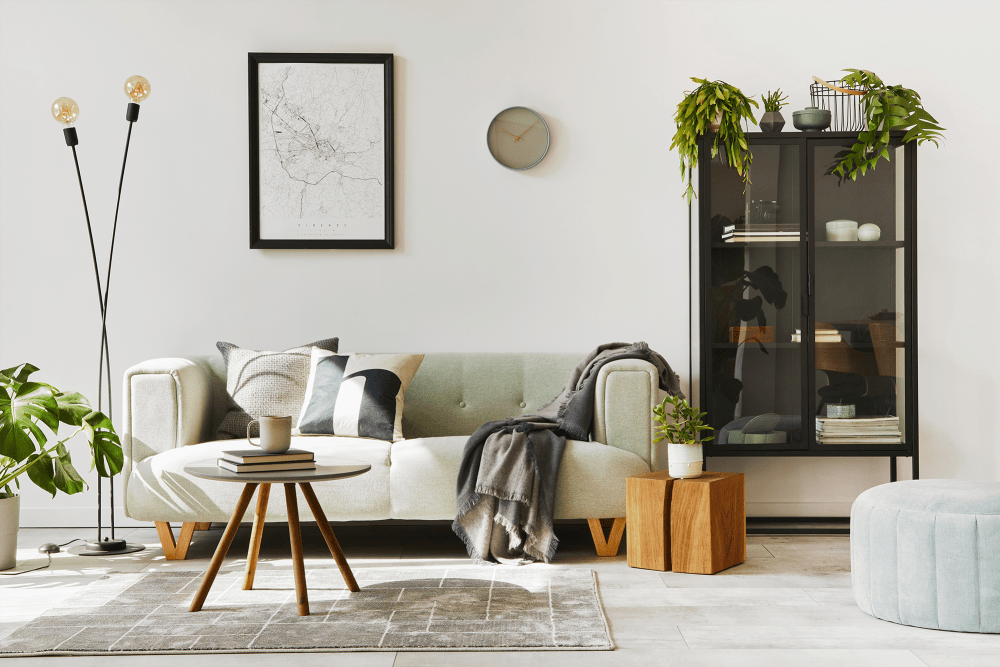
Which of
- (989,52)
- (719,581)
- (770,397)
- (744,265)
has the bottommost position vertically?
(719,581)

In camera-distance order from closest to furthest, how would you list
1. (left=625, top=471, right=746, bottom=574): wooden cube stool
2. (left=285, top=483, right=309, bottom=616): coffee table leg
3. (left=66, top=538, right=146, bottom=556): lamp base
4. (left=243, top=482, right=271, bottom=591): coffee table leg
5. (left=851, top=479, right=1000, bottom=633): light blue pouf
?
(left=851, top=479, right=1000, bottom=633): light blue pouf
(left=285, top=483, right=309, bottom=616): coffee table leg
(left=243, top=482, right=271, bottom=591): coffee table leg
(left=625, top=471, right=746, bottom=574): wooden cube stool
(left=66, top=538, right=146, bottom=556): lamp base

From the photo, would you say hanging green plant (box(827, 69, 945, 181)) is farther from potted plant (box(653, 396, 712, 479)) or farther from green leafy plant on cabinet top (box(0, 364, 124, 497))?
green leafy plant on cabinet top (box(0, 364, 124, 497))

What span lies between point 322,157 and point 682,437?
205cm

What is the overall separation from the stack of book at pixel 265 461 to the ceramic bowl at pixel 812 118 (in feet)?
8.01

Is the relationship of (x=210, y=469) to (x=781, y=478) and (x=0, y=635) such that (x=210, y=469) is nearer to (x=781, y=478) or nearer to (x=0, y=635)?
(x=0, y=635)

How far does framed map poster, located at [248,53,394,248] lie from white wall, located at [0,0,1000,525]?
0.08 meters

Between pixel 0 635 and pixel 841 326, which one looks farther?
pixel 841 326

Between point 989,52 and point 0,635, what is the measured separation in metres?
4.35

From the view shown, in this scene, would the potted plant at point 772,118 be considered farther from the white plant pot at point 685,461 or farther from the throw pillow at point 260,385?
the throw pillow at point 260,385

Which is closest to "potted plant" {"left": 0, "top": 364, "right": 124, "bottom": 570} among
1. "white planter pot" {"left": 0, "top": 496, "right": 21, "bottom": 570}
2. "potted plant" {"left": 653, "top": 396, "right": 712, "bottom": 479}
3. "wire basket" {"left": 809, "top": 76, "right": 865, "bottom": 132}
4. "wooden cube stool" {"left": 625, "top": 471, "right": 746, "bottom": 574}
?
"white planter pot" {"left": 0, "top": 496, "right": 21, "bottom": 570}

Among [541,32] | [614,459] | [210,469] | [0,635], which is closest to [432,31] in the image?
[541,32]

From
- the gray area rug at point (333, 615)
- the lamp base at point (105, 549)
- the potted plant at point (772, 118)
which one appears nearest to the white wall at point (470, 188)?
the potted plant at point (772, 118)

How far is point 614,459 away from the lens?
2.96 meters

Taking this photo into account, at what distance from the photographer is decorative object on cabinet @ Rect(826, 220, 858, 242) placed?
3.41m
